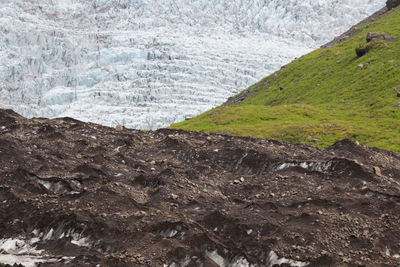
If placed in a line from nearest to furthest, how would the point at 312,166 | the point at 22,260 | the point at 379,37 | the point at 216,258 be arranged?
1. the point at 22,260
2. the point at 216,258
3. the point at 312,166
4. the point at 379,37

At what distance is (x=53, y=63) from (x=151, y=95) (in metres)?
44.1

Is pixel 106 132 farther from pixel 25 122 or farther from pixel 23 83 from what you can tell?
pixel 23 83

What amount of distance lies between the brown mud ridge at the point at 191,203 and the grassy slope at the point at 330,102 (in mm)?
12808

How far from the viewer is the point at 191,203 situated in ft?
55.6

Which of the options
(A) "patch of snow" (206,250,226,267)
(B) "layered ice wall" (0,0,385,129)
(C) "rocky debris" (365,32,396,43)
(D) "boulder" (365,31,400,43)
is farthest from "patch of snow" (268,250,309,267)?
(B) "layered ice wall" (0,0,385,129)

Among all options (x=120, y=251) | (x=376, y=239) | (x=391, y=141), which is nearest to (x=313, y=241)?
(x=376, y=239)

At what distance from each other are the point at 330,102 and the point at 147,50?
335 feet

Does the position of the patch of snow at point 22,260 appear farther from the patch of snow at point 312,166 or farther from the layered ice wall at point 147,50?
the layered ice wall at point 147,50

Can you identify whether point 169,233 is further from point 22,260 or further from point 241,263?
point 22,260

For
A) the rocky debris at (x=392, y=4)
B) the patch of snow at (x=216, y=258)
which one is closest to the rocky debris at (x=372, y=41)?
the rocky debris at (x=392, y=4)

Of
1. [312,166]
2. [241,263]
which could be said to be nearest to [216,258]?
[241,263]

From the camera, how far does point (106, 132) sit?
1089 inches

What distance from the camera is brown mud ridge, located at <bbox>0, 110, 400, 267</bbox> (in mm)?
12844

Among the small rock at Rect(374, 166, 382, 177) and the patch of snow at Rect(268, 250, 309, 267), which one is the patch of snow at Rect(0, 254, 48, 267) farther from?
the small rock at Rect(374, 166, 382, 177)
